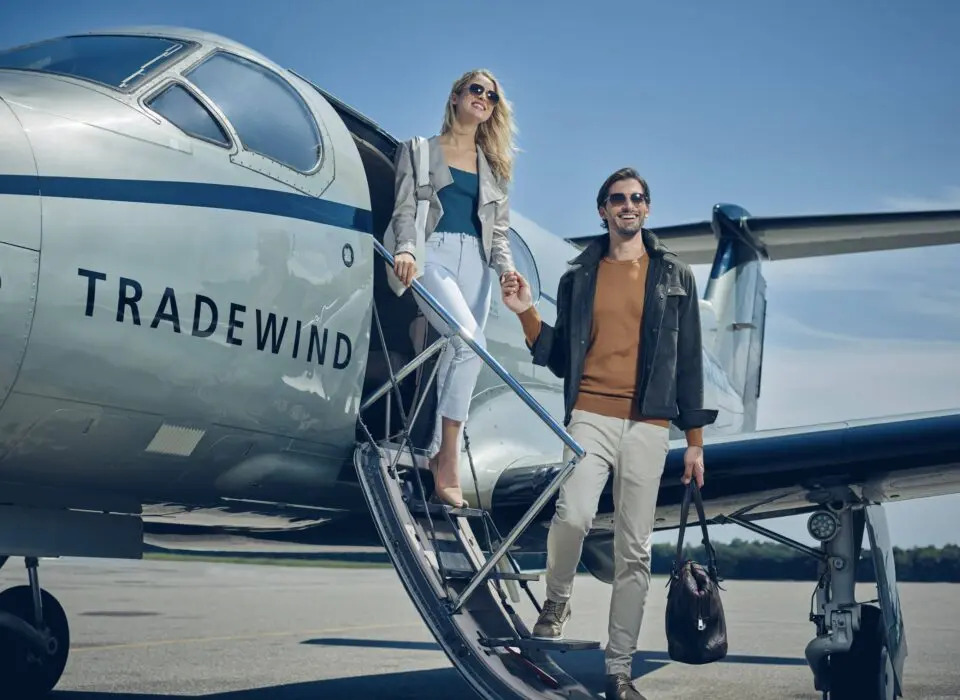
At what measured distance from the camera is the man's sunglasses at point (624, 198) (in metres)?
4.96

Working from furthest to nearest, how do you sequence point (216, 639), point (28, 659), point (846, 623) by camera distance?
point (216, 639) → point (28, 659) → point (846, 623)

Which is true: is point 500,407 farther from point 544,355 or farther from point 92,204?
point 92,204

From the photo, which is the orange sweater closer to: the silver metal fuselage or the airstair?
the airstair

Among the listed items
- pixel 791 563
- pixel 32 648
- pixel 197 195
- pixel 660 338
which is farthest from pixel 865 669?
pixel 791 563

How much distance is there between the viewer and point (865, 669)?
22.4 feet

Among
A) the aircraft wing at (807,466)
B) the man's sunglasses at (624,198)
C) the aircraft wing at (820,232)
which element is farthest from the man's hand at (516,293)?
the aircraft wing at (820,232)

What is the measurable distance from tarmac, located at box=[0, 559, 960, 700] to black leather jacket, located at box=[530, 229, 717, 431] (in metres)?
3.59

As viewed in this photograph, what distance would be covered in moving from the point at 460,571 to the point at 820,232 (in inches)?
330

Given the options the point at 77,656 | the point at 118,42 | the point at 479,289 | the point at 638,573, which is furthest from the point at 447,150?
the point at 77,656

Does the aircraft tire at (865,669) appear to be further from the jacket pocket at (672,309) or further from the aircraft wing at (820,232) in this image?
the aircraft wing at (820,232)

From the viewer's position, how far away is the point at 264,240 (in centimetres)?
510

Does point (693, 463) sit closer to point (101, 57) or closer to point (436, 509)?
point (436, 509)

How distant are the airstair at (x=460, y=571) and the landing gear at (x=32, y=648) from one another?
3.19 meters

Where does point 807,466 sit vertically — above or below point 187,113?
below
